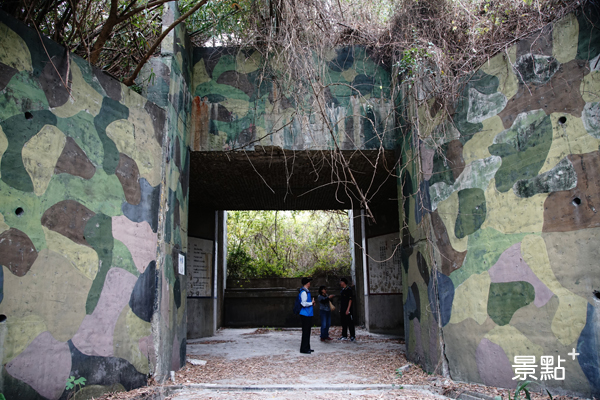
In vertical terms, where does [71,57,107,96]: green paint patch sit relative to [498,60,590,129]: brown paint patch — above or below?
above

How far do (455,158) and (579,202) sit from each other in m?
1.41

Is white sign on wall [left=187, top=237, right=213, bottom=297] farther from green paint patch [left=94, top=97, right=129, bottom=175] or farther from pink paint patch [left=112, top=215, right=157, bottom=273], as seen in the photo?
green paint patch [left=94, top=97, right=129, bottom=175]

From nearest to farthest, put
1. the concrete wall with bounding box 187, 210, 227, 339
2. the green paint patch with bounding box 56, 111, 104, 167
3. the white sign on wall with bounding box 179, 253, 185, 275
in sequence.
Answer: the green paint patch with bounding box 56, 111, 104, 167
the white sign on wall with bounding box 179, 253, 185, 275
the concrete wall with bounding box 187, 210, 227, 339

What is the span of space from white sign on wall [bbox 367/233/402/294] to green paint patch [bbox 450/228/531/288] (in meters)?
4.89

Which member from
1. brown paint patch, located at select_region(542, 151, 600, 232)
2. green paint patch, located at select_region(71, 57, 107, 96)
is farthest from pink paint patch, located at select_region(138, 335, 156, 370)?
brown paint patch, located at select_region(542, 151, 600, 232)

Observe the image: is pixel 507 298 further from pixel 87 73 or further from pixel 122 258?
pixel 87 73

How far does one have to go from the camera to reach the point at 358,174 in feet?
23.7

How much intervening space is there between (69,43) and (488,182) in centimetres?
466

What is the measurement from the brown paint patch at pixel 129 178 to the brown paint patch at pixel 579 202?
426 centimetres

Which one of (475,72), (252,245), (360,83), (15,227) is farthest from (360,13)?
(252,245)

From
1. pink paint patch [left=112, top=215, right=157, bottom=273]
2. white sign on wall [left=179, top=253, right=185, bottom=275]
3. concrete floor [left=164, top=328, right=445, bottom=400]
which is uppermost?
pink paint patch [left=112, top=215, right=157, bottom=273]

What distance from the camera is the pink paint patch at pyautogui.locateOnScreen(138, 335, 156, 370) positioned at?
4.36 metres

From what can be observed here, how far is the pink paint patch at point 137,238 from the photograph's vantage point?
14.0 feet

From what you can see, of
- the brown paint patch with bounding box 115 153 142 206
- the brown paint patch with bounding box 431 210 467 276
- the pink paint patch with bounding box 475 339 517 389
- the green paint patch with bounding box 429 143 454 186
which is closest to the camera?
the pink paint patch with bounding box 475 339 517 389
